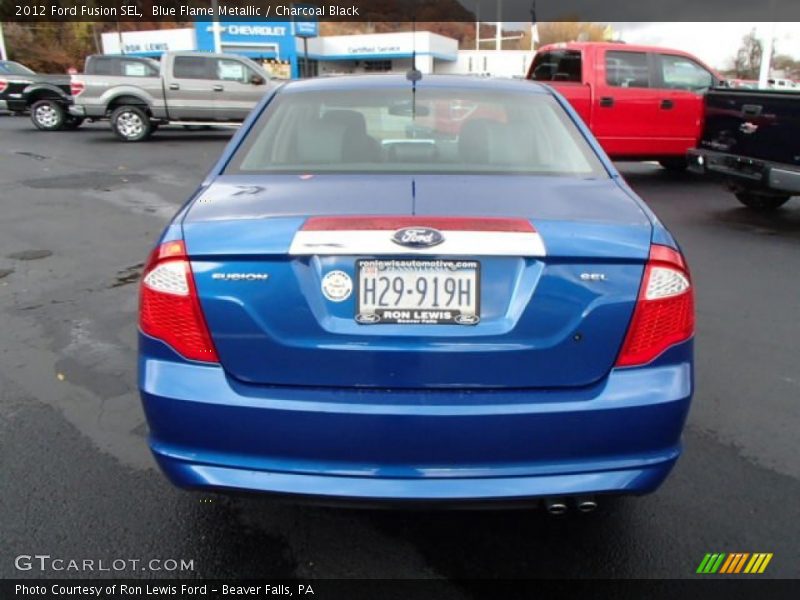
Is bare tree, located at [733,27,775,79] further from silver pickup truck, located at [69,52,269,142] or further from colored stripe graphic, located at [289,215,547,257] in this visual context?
colored stripe graphic, located at [289,215,547,257]

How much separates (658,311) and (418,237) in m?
0.76

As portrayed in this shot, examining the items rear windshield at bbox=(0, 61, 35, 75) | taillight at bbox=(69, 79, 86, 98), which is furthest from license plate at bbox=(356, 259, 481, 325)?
rear windshield at bbox=(0, 61, 35, 75)

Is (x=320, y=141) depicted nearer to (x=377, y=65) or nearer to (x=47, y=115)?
(x=47, y=115)

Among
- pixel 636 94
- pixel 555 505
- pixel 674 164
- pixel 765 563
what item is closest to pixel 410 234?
pixel 555 505

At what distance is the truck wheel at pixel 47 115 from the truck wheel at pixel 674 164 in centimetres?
1483

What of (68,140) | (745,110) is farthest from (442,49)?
(745,110)

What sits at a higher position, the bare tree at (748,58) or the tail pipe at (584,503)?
the bare tree at (748,58)

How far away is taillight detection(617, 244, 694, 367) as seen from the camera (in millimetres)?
2008

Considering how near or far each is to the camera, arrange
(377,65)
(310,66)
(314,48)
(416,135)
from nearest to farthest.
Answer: (416,135) < (310,66) < (314,48) < (377,65)

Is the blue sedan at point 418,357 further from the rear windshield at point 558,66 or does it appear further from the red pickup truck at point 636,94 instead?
the rear windshield at point 558,66

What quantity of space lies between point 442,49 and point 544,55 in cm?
3998

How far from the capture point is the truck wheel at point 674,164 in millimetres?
11461

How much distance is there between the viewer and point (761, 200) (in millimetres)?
8609

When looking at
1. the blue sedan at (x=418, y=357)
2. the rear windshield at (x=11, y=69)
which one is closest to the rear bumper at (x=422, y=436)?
the blue sedan at (x=418, y=357)
